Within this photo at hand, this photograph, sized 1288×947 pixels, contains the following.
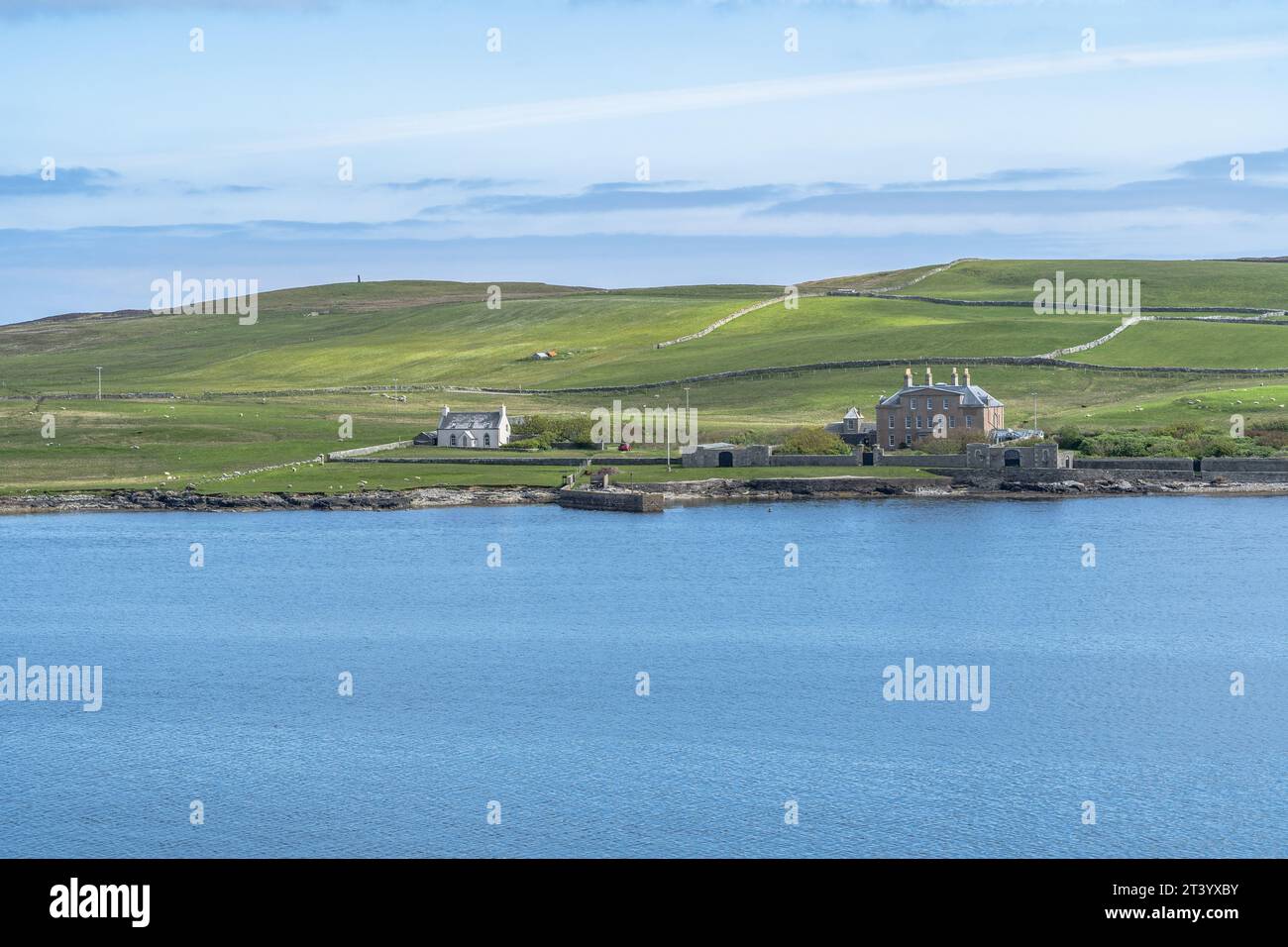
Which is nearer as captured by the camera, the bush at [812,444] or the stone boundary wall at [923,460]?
the stone boundary wall at [923,460]

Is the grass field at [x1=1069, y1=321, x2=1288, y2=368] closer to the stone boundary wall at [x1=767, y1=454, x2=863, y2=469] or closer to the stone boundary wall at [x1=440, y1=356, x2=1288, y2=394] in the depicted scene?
the stone boundary wall at [x1=440, y1=356, x2=1288, y2=394]

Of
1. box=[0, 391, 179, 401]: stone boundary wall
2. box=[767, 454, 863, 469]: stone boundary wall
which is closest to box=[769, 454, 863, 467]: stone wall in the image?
box=[767, 454, 863, 469]: stone boundary wall

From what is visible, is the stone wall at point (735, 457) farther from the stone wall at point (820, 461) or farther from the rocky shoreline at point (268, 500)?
the rocky shoreline at point (268, 500)

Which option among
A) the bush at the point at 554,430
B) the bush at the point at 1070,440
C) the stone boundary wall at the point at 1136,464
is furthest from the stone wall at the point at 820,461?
the bush at the point at 554,430

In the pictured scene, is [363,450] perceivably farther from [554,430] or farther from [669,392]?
[669,392]

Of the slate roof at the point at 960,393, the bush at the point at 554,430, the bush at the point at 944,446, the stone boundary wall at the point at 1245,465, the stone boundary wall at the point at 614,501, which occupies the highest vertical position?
the slate roof at the point at 960,393
